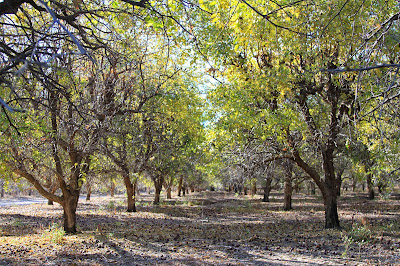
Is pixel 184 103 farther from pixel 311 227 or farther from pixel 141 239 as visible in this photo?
pixel 311 227

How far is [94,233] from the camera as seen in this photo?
34.4 ft

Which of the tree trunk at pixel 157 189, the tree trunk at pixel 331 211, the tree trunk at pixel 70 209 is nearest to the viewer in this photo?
the tree trunk at pixel 70 209

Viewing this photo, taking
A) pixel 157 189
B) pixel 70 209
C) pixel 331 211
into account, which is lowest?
pixel 157 189

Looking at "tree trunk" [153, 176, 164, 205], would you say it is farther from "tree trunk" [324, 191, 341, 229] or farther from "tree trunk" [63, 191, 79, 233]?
"tree trunk" [324, 191, 341, 229]

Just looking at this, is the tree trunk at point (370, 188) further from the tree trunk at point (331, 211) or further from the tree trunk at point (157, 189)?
the tree trunk at point (157, 189)

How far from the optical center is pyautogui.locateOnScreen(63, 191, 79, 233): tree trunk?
10.1 metres

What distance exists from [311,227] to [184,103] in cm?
720

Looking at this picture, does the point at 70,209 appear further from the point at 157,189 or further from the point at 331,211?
the point at 157,189

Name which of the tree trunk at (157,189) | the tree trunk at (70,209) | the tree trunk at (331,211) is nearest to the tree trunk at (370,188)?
the tree trunk at (331,211)

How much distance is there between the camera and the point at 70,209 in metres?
10.1

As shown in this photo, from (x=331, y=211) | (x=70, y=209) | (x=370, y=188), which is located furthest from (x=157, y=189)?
(x=370, y=188)

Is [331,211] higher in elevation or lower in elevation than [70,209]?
lower

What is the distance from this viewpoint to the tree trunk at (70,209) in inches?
396

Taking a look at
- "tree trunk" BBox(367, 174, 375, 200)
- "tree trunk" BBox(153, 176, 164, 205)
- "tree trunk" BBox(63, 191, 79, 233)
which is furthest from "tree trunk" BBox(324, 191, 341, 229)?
"tree trunk" BBox(153, 176, 164, 205)
